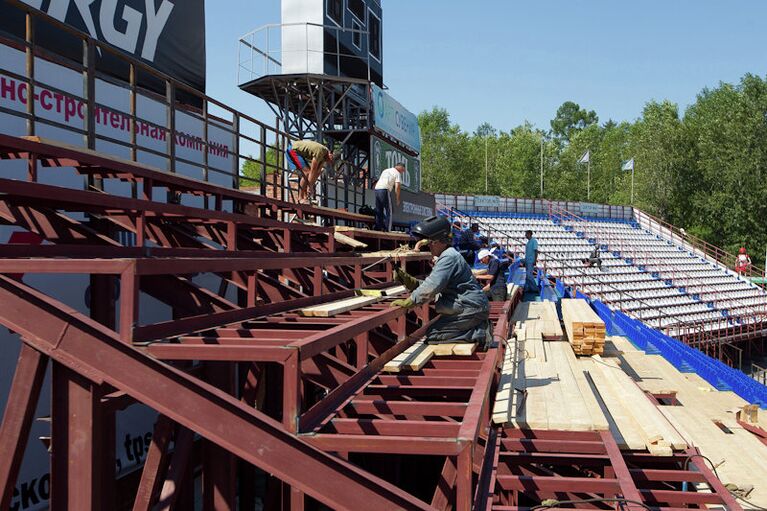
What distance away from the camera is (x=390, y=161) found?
19188mm

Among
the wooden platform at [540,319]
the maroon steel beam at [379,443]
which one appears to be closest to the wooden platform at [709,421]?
the wooden platform at [540,319]

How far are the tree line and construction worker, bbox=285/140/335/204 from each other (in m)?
42.1

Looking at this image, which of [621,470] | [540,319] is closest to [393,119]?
[540,319]

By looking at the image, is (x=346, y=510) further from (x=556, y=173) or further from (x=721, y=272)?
(x=556, y=173)

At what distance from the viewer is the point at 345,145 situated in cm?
1889

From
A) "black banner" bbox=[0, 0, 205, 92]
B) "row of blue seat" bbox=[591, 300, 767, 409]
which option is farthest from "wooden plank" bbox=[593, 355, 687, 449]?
"black banner" bbox=[0, 0, 205, 92]

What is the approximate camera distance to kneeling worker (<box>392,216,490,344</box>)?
5680 mm

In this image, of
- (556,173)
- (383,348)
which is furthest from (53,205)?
(556,173)

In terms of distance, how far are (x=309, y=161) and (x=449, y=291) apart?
6.65 m

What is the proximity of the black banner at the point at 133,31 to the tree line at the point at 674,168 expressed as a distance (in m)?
43.4

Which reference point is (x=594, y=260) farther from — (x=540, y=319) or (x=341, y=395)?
(x=341, y=395)

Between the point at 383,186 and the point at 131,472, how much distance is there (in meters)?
7.58

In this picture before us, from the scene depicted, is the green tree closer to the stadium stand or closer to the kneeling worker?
the stadium stand

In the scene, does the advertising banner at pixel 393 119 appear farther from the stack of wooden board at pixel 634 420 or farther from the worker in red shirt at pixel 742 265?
the worker in red shirt at pixel 742 265
